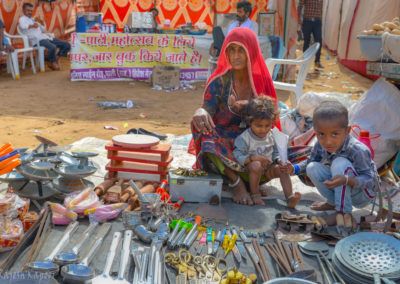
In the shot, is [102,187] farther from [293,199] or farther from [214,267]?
[293,199]

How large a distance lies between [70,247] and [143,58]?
22.5 ft

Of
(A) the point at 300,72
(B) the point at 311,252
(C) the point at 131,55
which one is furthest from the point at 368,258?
(C) the point at 131,55

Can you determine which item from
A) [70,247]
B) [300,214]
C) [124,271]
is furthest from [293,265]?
[70,247]

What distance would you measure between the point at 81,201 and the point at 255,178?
1.39 meters

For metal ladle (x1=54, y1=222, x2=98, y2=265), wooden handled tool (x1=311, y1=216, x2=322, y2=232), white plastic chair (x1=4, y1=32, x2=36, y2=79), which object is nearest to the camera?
metal ladle (x1=54, y1=222, x2=98, y2=265)

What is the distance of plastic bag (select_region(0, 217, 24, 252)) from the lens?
255 centimetres

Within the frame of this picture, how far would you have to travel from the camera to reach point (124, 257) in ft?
8.27

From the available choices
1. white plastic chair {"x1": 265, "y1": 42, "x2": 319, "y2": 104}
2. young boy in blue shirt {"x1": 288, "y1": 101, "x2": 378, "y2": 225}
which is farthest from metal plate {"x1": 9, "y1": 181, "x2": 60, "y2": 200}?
white plastic chair {"x1": 265, "y1": 42, "x2": 319, "y2": 104}

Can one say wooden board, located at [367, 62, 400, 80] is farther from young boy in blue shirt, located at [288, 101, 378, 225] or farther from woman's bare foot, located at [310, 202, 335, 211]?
woman's bare foot, located at [310, 202, 335, 211]

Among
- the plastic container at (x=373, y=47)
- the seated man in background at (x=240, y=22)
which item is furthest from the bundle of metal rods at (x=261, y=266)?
the seated man in background at (x=240, y=22)

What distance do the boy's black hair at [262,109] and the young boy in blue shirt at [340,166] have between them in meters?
0.44

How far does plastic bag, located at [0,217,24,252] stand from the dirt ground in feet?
7.81

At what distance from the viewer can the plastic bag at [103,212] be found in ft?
9.82

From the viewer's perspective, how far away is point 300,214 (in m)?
3.25
